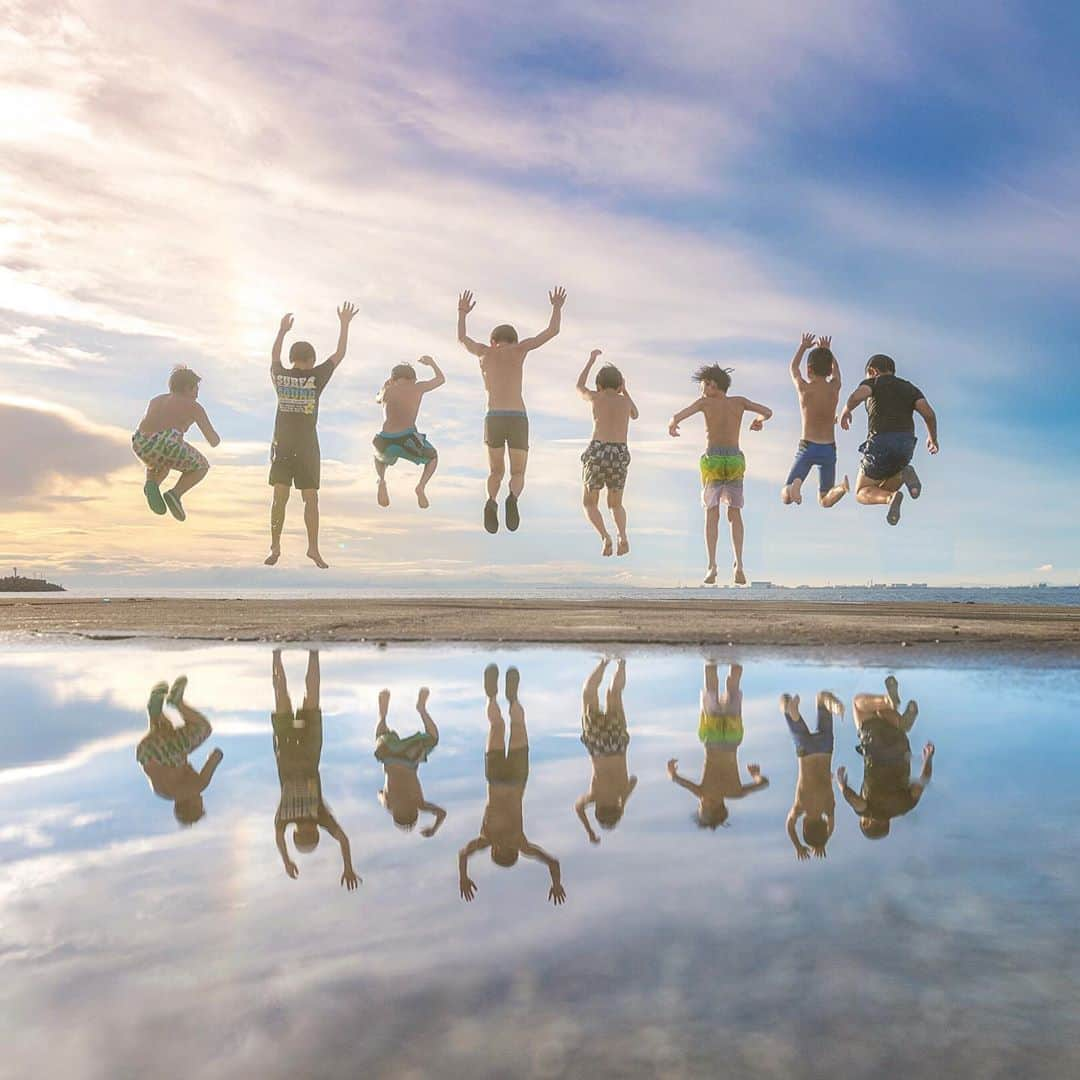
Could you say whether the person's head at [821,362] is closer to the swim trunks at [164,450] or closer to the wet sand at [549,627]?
the wet sand at [549,627]

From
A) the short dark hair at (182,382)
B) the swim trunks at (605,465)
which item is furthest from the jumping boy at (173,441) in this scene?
the swim trunks at (605,465)

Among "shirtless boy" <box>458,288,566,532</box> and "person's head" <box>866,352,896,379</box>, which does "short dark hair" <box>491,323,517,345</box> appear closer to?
"shirtless boy" <box>458,288,566,532</box>

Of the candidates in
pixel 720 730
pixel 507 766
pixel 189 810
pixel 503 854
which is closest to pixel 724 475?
pixel 720 730

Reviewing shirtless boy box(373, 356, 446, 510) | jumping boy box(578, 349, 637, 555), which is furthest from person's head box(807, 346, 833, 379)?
shirtless boy box(373, 356, 446, 510)

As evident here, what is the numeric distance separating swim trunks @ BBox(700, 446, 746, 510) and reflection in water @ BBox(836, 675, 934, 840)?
30.4 feet

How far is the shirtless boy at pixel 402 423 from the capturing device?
17.8 meters

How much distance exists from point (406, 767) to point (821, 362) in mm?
12242

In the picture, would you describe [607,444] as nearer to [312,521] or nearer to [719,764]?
[312,521]

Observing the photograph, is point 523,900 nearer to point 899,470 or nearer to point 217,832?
point 217,832

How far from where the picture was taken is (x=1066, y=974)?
9.43 ft

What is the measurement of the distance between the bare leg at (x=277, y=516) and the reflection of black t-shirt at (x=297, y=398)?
1.13 m

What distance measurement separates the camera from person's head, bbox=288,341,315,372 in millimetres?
16234

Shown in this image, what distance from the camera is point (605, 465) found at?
59.1 feet

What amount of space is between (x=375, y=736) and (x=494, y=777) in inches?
67.2
